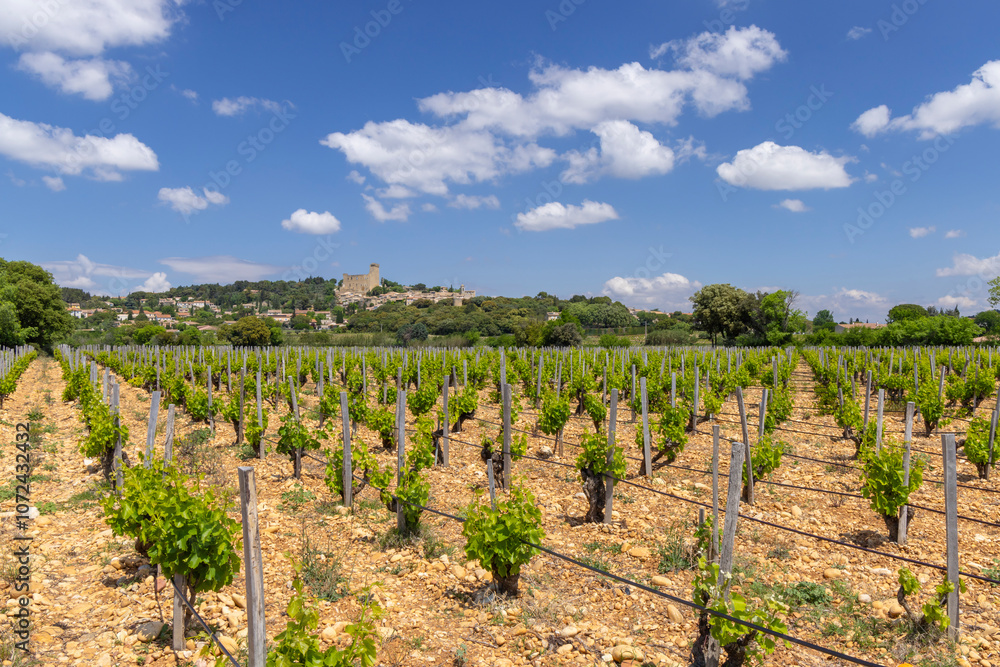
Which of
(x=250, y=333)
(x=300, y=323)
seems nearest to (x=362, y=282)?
(x=300, y=323)

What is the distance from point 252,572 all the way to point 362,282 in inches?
6763

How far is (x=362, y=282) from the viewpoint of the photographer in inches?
6619

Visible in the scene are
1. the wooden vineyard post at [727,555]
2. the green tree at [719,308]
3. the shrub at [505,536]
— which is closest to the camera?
the wooden vineyard post at [727,555]

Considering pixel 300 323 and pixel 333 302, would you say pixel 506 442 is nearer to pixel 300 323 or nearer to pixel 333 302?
pixel 300 323

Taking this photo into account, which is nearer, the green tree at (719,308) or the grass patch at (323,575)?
the grass patch at (323,575)

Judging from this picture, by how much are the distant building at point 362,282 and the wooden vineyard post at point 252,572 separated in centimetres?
16656

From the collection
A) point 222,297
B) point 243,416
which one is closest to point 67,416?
point 243,416

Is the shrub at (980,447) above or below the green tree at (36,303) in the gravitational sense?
below

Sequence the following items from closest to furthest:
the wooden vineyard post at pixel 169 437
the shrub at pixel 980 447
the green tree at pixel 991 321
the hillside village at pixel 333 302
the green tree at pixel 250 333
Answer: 1. the wooden vineyard post at pixel 169 437
2. the shrub at pixel 980 447
3. the green tree at pixel 991 321
4. the green tree at pixel 250 333
5. the hillside village at pixel 333 302

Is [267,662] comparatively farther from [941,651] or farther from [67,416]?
[67,416]

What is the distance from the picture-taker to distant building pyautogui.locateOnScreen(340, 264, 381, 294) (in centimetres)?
16388

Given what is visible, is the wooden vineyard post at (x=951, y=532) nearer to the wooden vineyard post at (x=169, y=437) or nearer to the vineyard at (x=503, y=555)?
the vineyard at (x=503, y=555)

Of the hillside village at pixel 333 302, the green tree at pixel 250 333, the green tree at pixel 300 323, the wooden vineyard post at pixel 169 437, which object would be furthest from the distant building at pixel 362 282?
the wooden vineyard post at pixel 169 437

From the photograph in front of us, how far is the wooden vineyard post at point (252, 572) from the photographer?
2867 mm
